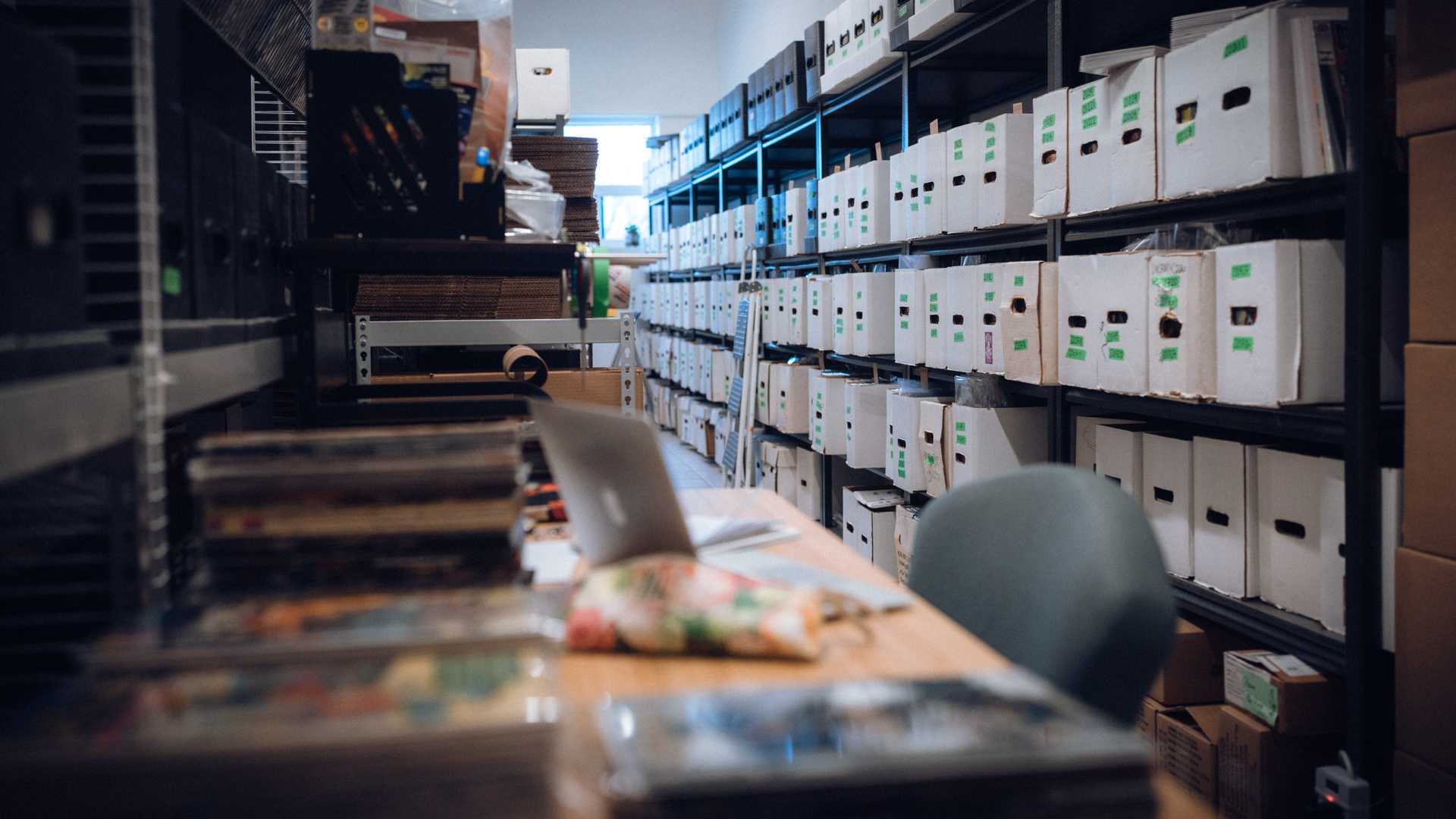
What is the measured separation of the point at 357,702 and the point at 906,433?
285 cm

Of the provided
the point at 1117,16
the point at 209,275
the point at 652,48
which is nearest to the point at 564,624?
the point at 209,275

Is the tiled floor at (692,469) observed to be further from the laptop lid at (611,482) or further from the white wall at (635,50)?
the laptop lid at (611,482)

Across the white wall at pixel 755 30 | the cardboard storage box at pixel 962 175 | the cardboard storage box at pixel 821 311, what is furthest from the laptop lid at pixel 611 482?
the white wall at pixel 755 30

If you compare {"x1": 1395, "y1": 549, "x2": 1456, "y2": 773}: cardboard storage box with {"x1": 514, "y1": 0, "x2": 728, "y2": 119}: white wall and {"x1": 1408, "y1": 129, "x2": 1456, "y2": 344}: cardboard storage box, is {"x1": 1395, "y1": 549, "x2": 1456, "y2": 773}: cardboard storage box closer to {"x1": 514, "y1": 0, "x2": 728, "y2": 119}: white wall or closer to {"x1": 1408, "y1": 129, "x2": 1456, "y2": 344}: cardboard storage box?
{"x1": 1408, "y1": 129, "x2": 1456, "y2": 344}: cardboard storage box

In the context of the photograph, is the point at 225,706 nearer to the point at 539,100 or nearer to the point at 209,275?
the point at 209,275

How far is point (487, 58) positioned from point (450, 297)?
34.2 inches

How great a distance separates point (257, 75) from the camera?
2.19 metres

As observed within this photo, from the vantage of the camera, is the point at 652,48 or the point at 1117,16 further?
the point at 652,48

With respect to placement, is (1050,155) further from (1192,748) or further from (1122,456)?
(1192,748)

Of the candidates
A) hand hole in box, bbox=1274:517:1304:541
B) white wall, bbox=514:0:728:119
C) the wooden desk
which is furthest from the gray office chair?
white wall, bbox=514:0:728:119

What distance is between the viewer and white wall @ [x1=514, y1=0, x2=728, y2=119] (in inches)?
348

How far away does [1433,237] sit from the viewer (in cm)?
159

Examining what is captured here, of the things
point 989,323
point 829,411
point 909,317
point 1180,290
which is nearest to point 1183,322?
point 1180,290

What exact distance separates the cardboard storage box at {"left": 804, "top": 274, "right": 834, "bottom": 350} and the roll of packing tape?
1.46 metres
